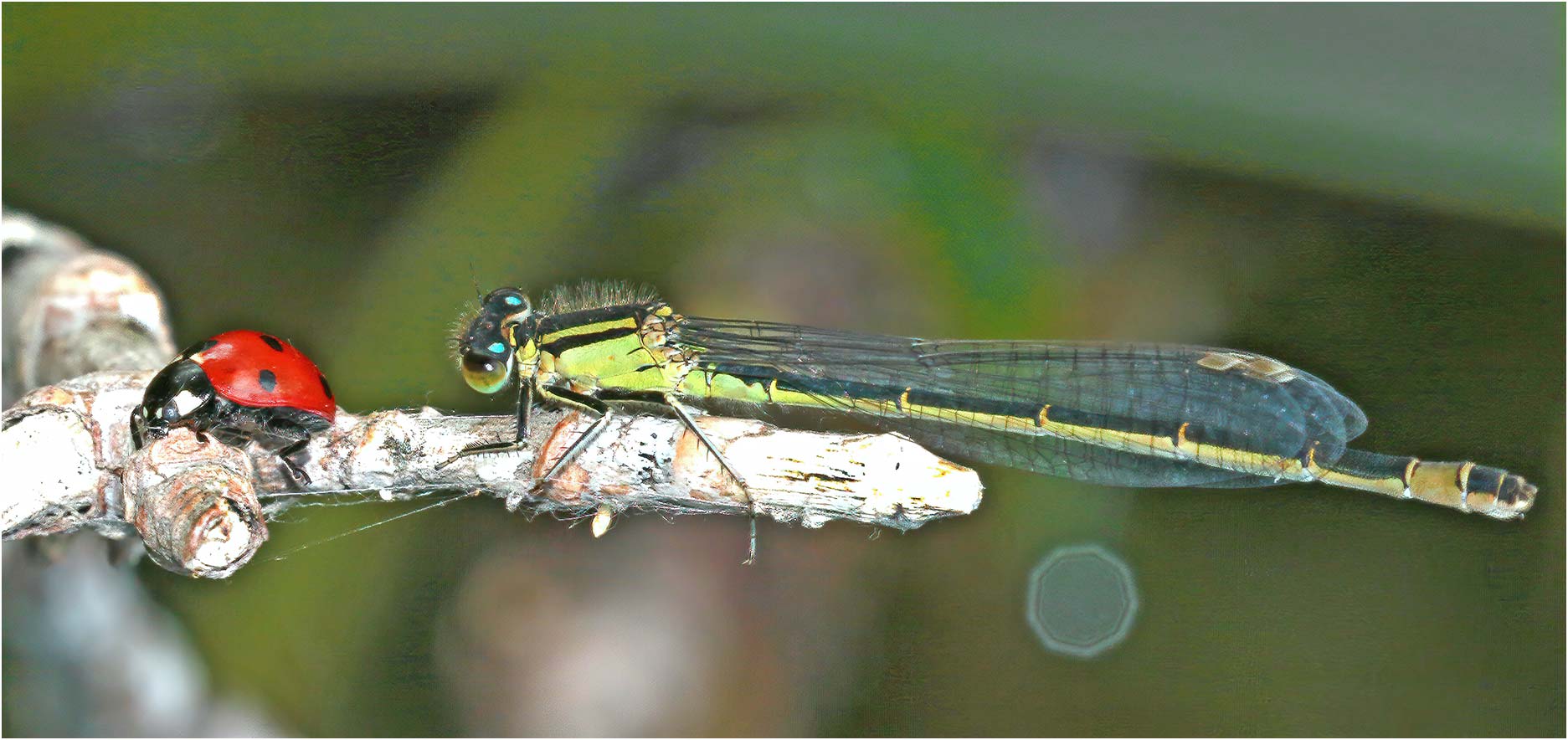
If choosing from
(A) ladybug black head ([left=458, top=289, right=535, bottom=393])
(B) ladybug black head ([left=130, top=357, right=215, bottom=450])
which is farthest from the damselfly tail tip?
(B) ladybug black head ([left=130, top=357, right=215, bottom=450])

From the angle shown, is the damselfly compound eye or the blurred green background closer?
the damselfly compound eye

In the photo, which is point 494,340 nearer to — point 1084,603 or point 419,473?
point 419,473

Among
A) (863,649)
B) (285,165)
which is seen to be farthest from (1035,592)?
(285,165)

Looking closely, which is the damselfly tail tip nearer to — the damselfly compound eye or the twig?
the twig

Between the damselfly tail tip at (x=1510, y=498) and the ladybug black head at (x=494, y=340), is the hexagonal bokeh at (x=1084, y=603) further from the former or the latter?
the ladybug black head at (x=494, y=340)

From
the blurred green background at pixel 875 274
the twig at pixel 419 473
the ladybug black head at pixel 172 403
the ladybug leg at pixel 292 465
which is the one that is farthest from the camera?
the blurred green background at pixel 875 274

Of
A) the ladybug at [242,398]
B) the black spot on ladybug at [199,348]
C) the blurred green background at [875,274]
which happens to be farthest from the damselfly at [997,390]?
the black spot on ladybug at [199,348]
